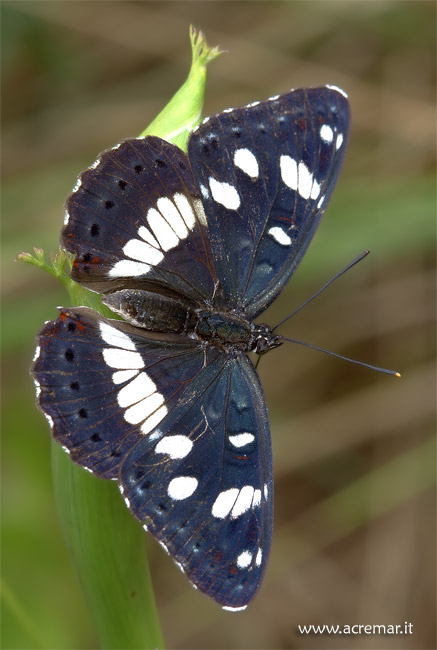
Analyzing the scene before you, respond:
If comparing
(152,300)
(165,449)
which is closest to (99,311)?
(152,300)

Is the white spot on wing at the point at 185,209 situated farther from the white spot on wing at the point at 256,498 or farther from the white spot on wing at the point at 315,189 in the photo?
the white spot on wing at the point at 256,498

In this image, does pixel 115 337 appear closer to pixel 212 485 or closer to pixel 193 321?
pixel 193 321

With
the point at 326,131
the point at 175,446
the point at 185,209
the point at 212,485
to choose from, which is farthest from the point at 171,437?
the point at 326,131

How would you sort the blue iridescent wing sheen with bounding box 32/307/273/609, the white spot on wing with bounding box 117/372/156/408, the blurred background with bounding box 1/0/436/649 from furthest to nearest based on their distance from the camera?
the blurred background with bounding box 1/0/436/649 → the white spot on wing with bounding box 117/372/156/408 → the blue iridescent wing sheen with bounding box 32/307/273/609

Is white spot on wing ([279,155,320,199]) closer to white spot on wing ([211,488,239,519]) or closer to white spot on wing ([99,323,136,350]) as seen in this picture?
white spot on wing ([99,323,136,350])

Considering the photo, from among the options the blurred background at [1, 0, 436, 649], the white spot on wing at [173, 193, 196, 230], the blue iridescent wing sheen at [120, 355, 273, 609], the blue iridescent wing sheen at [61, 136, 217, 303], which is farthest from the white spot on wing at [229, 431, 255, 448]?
the blurred background at [1, 0, 436, 649]

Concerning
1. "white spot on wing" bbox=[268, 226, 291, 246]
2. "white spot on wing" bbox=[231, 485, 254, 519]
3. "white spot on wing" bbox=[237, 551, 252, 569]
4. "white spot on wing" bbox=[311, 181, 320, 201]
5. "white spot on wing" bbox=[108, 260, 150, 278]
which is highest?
"white spot on wing" bbox=[311, 181, 320, 201]

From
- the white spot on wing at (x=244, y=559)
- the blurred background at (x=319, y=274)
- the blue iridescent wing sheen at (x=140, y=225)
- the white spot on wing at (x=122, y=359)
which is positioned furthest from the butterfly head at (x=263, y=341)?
the blurred background at (x=319, y=274)
